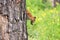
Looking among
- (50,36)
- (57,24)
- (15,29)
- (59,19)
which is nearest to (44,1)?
(59,19)

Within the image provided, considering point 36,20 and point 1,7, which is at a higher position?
point 1,7

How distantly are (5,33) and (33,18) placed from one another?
5319mm

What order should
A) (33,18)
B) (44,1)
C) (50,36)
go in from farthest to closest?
(44,1), (33,18), (50,36)

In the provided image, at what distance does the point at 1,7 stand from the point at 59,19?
18.6ft

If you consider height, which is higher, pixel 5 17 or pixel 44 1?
pixel 5 17

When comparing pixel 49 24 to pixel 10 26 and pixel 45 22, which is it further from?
pixel 10 26

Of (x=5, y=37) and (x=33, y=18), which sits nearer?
(x=5, y=37)

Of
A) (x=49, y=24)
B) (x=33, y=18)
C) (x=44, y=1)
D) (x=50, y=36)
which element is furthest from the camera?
(x=44, y=1)

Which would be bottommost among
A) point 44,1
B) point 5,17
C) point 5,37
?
point 44,1

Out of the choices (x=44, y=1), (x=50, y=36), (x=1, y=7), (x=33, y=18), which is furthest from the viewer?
(x=44, y=1)

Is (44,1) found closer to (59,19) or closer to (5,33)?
(59,19)

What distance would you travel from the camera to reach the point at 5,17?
324 centimetres

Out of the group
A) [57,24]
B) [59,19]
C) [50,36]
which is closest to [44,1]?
[59,19]

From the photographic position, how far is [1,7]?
3158mm
